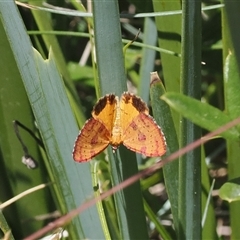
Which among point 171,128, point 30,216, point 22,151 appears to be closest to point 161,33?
point 171,128

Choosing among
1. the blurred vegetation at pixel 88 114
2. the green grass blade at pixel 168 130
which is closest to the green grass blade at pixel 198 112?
the blurred vegetation at pixel 88 114

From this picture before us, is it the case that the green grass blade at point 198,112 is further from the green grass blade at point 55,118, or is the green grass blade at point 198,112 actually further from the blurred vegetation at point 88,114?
the green grass blade at point 55,118

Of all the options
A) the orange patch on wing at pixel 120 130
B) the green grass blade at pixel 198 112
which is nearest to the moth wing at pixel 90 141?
the orange patch on wing at pixel 120 130

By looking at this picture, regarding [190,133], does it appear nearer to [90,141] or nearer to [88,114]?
[90,141]

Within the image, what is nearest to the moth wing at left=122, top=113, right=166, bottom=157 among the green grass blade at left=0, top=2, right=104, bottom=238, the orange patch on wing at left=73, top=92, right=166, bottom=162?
the orange patch on wing at left=73, top=92, right=166, bottom=162

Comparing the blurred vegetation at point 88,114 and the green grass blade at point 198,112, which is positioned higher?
the green grass blade at point 198,112

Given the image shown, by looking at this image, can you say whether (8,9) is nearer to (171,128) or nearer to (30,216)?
→ (171,128)

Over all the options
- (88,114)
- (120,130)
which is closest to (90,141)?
(120,130)

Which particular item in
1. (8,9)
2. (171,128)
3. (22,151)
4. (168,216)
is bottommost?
(168,216)

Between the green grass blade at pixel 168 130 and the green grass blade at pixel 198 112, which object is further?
the green grass blade at pixel 168 130
